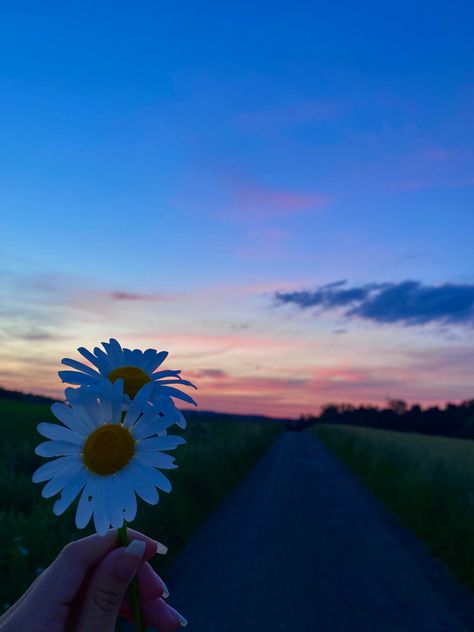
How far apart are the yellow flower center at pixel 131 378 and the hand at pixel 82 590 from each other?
269mm

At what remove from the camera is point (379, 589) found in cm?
886

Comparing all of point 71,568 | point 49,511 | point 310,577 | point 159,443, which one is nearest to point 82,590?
point 71,568

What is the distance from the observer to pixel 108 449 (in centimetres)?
111

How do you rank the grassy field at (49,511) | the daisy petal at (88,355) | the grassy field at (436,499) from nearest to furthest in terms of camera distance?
the daisy petal at (88,355)
the grassy field at (49,511)
the grassy field at (436,499)

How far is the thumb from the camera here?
1.19m

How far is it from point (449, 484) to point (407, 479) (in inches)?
117

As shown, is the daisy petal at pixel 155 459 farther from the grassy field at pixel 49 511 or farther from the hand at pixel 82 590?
the grassy field at pixel 49 511

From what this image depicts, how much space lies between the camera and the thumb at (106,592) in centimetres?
119

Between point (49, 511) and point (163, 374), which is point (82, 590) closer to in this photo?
point (163, 374)

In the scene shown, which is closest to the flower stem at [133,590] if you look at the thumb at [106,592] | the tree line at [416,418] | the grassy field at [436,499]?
the thumb at [106,592]

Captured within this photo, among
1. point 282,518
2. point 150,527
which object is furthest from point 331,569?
point 282,518

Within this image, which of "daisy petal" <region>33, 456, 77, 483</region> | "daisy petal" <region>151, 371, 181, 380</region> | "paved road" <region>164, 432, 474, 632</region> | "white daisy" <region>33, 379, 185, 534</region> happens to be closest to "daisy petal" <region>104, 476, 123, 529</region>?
"white daisy" <region>33, 379, 185, 534</region>

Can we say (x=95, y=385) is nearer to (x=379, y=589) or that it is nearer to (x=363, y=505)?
(x=379, y=589)

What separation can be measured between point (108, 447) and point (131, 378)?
5.5 inches
